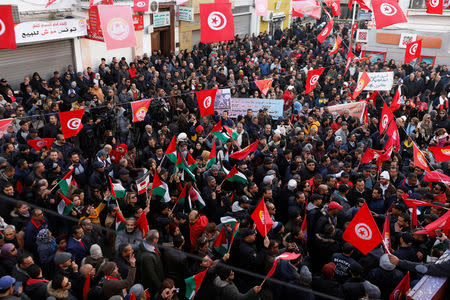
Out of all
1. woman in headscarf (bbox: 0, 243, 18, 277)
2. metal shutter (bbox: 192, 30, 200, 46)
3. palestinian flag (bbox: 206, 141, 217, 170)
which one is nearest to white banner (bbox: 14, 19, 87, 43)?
metal shutter (bbox: 192, 30, 200, 46)

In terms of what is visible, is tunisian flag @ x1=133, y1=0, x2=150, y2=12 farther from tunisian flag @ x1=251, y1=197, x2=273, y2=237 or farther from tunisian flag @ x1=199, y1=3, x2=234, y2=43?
tunisian flag @ x1=251, y1=197, x2=273, y2=237

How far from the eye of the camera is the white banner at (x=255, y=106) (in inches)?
438

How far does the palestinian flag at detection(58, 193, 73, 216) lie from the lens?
5.87m

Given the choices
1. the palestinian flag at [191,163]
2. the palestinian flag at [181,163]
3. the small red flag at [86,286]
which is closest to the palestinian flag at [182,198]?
the palestinian flag at [181,163]

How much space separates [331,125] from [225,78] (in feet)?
19.2

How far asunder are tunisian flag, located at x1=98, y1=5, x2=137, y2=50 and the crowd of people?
4.87ft

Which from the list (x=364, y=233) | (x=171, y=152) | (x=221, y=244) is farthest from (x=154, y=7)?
(x=364, y=233)

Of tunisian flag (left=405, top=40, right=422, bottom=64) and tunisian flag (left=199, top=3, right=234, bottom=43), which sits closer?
tunisian flag (left=199, top=3, right=234, bottom=43)

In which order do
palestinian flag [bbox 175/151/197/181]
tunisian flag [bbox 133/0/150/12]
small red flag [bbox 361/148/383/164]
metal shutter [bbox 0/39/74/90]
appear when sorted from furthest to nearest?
tunisian flag [bbox 133/0/150/12], metal shutter [bbox 0/39/74/90], small red flag [bbox 361/148/383/164], palestinian flag [bbox 175/151/197/181]

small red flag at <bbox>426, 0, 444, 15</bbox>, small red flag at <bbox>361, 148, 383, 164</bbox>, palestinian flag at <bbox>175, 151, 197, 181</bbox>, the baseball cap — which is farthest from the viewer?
small red flag at <bbox>426, 0, 444, 15</bbox>

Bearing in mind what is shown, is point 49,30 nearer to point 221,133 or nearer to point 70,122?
point 70,122

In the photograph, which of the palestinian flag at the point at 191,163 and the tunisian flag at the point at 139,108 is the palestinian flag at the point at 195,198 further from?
the tunisian flag at the point at 139,108

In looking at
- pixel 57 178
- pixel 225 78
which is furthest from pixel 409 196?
pixel 225 78

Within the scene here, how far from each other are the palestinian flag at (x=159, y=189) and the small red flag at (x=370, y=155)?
164 inches
